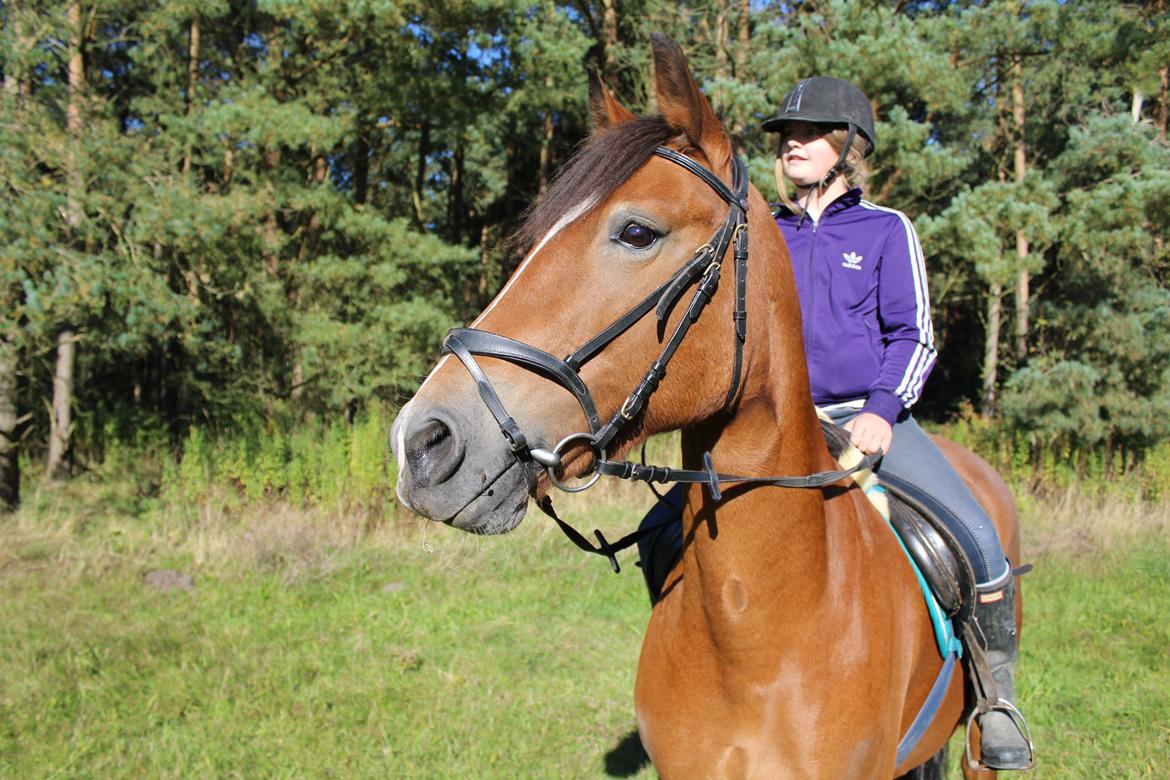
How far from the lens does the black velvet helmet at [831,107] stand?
2.54 metres

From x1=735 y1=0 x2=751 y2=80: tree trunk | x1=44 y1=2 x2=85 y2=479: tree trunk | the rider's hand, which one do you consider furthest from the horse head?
x1=735 y1=0 x2=751 y2=80: tree trunk

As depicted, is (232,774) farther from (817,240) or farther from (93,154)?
(93,154)

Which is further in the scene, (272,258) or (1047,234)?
(272,258)

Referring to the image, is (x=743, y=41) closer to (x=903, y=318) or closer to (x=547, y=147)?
(x=547, y=147)

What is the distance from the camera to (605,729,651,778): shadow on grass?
4.36 m

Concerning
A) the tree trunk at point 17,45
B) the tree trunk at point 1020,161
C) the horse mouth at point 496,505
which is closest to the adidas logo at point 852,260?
the horse mouth at point 496,505

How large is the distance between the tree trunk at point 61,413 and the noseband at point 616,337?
10.6 metres

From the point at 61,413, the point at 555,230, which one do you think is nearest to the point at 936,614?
the point at 555,230

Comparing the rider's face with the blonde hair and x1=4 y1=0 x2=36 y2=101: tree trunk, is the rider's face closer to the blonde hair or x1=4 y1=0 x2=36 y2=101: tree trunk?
the blonde hair

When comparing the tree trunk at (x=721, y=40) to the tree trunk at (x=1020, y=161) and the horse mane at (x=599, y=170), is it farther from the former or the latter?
the horse mane at (x=599, y=170)

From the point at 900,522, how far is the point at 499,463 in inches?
65.5

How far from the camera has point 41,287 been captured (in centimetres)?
753

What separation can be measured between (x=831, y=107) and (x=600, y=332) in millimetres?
1415

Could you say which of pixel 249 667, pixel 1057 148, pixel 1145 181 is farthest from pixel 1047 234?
pixel 249 667
